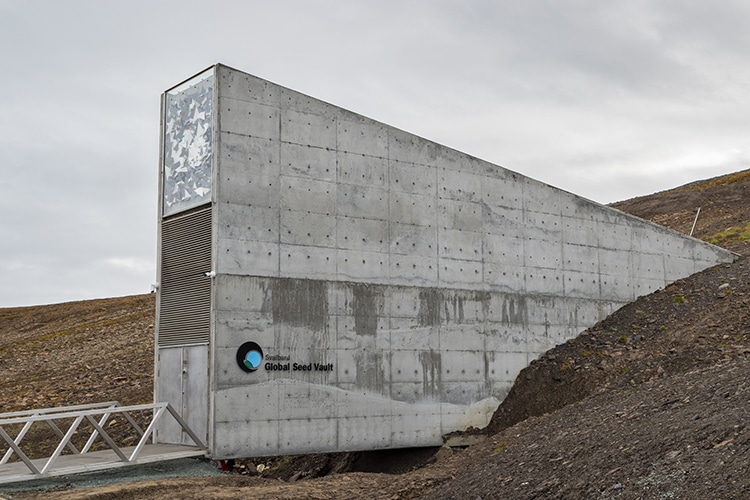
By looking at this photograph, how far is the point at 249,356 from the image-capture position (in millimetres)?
15242

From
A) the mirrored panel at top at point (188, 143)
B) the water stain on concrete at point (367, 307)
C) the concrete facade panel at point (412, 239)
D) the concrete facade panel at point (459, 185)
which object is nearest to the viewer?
the mirrored panel at top at point (188, 143)

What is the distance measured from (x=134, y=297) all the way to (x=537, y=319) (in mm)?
38352

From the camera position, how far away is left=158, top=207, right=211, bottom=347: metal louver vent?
15.5m

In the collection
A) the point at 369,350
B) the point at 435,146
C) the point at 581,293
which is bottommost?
the point at 369,350

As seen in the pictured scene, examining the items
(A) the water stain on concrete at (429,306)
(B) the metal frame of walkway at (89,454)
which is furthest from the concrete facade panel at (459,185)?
(B) the metal frame of walkway at (89,454)

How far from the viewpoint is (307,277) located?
16281 millimetres

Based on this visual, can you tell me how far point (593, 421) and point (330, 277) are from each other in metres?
5.85

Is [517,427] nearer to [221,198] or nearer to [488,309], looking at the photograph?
[488,309]

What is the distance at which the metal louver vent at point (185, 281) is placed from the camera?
610 inches

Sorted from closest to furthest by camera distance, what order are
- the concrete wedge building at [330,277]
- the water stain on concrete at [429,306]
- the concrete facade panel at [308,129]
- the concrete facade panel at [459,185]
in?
the concrete wedge building at [330,277]
the concrete facade panel at [308,129]
the water stain on concrete at [429,306]
the concrete facade panel at [459,185]

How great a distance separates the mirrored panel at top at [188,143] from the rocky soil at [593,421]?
5.52 m

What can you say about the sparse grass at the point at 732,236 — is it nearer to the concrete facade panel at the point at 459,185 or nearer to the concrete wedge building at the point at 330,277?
the concrete wedge building at the point at 330,277

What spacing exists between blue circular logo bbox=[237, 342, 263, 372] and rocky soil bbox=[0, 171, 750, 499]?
210cm

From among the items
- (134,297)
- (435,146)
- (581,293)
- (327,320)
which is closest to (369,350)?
(327,320)
